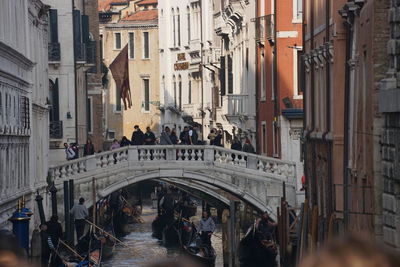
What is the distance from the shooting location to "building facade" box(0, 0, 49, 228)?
2267 cm

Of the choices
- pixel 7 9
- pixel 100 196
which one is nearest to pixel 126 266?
pixel 100 196

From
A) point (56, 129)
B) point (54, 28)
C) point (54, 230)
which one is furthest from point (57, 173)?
point (54, 28)

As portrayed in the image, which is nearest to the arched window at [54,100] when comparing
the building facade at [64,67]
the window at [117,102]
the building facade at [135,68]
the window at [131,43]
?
the building facade at [64,67]

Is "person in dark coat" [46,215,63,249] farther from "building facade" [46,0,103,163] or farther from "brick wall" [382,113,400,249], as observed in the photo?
"brick wall" [382,113,400,249]

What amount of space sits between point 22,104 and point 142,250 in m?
9.98

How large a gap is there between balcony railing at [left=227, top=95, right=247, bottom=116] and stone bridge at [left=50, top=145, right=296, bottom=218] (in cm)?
372

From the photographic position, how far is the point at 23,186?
25.8 m

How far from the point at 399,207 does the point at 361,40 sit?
372 centimetres

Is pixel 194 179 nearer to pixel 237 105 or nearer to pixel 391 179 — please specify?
pixel 237 105

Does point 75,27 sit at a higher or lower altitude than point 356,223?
higher

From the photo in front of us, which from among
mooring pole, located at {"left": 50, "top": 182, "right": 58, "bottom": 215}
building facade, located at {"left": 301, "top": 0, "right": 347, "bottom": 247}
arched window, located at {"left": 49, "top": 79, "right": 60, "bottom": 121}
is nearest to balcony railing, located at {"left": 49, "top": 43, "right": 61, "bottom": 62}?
arched window, located at {"left": 49, "top": 79, "right": 60, "bottom": 121}

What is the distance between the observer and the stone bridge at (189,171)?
102 ft

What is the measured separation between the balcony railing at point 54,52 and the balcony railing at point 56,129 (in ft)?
6.14

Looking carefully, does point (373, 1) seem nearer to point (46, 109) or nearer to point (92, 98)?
point (46, 109)
